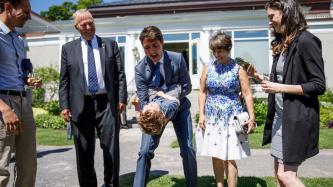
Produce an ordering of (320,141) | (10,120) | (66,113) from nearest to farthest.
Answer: (10,120)
(66,113)
(320,141)

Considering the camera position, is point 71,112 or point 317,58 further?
point 71,112

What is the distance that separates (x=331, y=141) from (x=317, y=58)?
20.5 feet

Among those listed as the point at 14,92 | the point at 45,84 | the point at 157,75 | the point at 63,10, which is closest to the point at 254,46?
the point at 45,84

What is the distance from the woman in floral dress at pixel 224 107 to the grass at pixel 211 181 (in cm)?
89

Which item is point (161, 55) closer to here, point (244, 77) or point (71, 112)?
point (244, 77)

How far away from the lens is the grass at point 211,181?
5.12 meters

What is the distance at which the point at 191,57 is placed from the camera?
2084 cm

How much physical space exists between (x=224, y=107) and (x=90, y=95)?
5.52ft

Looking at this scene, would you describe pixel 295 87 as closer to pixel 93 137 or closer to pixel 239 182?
pixel 239 182

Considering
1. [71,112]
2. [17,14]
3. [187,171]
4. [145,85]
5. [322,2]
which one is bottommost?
[187,171]

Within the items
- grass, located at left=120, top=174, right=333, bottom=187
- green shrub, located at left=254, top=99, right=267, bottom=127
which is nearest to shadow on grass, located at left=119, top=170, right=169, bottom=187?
grass, located at left=120, top=174, right=333, bottom=187

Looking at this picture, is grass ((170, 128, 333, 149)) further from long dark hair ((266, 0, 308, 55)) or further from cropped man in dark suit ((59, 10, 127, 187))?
long dark hair ((266, 0, 308, 55))

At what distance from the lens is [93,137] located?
4.94m

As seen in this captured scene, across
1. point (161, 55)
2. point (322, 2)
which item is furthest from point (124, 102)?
point (322, 2)
